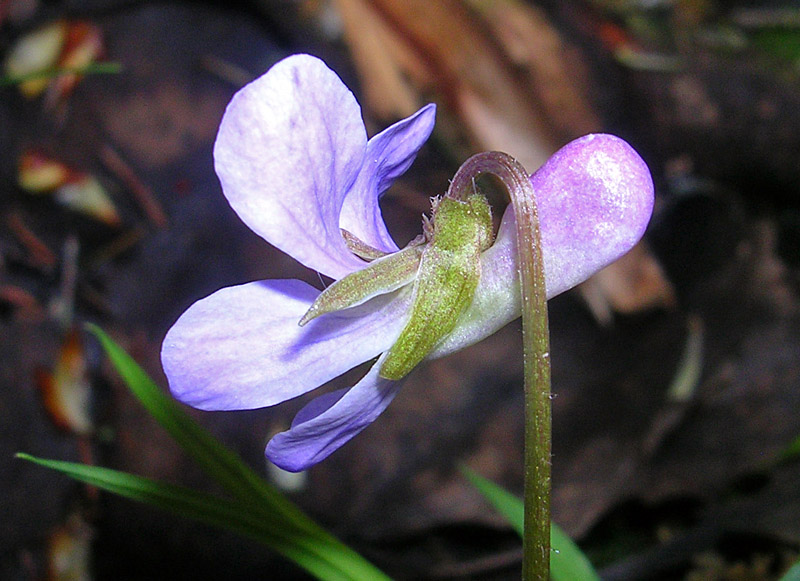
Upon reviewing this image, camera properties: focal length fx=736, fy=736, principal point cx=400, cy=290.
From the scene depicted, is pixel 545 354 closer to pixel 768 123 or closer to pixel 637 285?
pixel 637 285

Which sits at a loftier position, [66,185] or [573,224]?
[66,185]

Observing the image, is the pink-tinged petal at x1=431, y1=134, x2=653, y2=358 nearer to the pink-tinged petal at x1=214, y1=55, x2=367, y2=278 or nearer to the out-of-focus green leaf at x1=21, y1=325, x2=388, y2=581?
the pink-tinged petal at x1=214, y1=55, x2=367, y2=278

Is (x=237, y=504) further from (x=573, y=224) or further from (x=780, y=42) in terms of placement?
(x=780, y=42)

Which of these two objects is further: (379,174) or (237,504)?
(237,504)

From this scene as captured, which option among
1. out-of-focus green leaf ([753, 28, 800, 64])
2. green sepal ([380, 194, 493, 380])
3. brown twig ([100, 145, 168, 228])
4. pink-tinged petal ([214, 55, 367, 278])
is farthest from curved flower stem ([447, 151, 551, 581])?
out-of-focus green leaf ([753, 28, 800, 64])

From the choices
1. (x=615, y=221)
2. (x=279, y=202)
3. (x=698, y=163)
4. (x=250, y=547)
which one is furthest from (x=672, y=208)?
(x=279, y=202)

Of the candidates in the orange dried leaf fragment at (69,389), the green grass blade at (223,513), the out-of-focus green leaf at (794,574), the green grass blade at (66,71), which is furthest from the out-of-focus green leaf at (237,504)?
the orange dried leaf fragment at (69,389)

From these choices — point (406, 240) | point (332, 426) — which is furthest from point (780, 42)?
point (332, 426)

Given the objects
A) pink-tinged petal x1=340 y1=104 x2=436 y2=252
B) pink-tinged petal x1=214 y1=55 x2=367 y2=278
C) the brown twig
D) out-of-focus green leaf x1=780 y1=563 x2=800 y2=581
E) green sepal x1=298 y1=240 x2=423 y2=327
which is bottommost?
out-of-focus green leaf x1=780 y1=563 x2=800 y2=581
